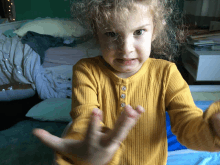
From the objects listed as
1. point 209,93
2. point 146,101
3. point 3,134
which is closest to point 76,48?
point 3,134

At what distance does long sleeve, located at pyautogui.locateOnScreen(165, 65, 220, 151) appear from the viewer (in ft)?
1.27

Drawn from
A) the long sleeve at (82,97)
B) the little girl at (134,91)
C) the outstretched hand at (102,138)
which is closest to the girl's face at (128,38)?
the little girl at (134,91)

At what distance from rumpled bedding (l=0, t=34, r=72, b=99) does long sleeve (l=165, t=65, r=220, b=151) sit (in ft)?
4.24

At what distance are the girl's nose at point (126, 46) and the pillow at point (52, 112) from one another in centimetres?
102

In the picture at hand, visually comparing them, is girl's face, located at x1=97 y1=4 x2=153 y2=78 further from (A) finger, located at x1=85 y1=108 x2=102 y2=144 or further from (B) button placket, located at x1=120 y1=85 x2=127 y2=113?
(A) finger, located at x1=85 y1=108 x2=102 y2=144

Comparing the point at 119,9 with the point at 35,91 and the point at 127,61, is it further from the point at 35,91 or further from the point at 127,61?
the point at 35,91

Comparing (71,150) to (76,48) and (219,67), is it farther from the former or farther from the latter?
(76,48)

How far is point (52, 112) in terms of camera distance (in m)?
1.47

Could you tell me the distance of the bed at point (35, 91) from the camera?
1.21 meters

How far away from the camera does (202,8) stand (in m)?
1.98

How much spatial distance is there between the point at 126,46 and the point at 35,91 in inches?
59.3

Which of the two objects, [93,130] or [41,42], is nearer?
[93,130]

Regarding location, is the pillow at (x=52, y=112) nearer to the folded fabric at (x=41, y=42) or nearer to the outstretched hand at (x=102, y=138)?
the folded fabric at (x=41, y=42)

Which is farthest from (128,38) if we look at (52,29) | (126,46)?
(52,29)
